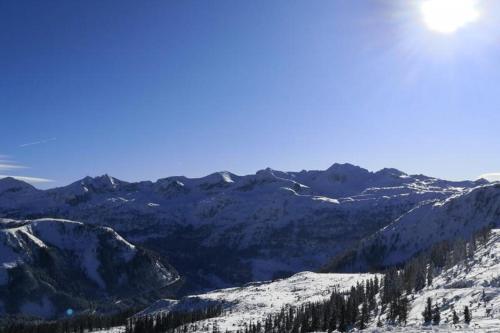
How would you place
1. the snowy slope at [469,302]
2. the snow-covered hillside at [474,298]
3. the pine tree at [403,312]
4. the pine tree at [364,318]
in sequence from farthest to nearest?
the pine tree at [364,318] → the pine tree at [403,312] → the snow-covered hillside at [474,298] → the snowy slope at [469,302]

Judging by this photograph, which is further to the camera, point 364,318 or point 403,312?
point 364,318

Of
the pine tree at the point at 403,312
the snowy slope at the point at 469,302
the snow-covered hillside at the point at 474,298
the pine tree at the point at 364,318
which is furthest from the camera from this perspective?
the pine tree at the point at 364,318

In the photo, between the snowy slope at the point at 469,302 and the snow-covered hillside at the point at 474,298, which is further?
the snow-covered hillside at the point at 474,298

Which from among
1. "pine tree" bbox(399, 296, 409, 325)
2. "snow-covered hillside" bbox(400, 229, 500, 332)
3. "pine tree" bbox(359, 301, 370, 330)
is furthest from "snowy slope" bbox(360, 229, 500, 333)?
"pine tree" bbox(359, 301, 370, 330)

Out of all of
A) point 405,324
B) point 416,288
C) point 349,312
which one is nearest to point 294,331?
point 349,312

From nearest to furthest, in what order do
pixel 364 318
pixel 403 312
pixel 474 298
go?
pixel 474 298 → pixel 403 312 → pixel 364 318

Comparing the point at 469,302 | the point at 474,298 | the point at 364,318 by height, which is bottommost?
the point at 364,318

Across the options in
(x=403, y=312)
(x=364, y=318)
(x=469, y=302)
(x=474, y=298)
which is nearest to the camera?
(x=469, y=302)

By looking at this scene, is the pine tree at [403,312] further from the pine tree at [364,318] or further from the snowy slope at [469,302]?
the pine tree at [364,318]

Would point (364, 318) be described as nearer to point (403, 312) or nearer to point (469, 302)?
point (403, 312)

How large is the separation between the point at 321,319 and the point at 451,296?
63.4 meters

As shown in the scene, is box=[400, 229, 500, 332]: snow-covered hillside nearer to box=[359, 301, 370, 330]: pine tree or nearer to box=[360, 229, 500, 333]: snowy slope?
box=[360, 229, 500, 333]: snowy slope

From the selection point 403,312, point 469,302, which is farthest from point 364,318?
point 469,302

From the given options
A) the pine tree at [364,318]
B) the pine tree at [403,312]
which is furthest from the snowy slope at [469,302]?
the pine tree at [364,318]
